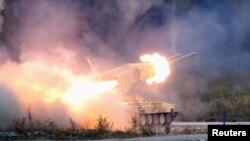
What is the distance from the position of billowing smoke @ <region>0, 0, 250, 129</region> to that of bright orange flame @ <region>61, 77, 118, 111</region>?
26.1 feet

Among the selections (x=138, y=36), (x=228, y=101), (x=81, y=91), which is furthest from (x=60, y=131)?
(x=138, y=36)

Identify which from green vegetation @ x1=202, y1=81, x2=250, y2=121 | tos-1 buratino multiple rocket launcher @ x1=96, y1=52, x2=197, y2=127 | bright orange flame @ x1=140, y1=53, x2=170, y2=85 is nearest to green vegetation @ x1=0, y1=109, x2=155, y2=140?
tos-1 buratino multiple rocket launcher @ x1=96, y1=52, x2=197, y2=127

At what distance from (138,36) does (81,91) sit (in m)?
15.4

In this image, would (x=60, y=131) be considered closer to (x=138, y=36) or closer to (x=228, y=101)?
(x=228, y=101)

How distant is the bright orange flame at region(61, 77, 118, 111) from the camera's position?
34.2 meters

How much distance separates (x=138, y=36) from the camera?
49812 mm

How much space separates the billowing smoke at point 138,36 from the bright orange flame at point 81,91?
794 centimetres

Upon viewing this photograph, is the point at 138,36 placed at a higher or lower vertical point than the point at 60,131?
higher

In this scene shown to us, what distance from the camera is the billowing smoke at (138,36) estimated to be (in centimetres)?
4647

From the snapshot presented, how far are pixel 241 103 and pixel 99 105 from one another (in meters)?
13.4

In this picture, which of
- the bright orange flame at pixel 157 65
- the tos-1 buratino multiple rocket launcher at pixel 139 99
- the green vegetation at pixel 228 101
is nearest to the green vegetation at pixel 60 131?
the tos-1 buratino multiple rocket launcher at pixel 139 99

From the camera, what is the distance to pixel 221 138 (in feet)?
63.7

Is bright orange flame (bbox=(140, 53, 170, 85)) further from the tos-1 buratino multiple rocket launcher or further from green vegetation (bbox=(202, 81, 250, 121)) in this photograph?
green vegetation (bbox=(202, 81, 250, 121))

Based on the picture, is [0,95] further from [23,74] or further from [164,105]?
[164,105]
